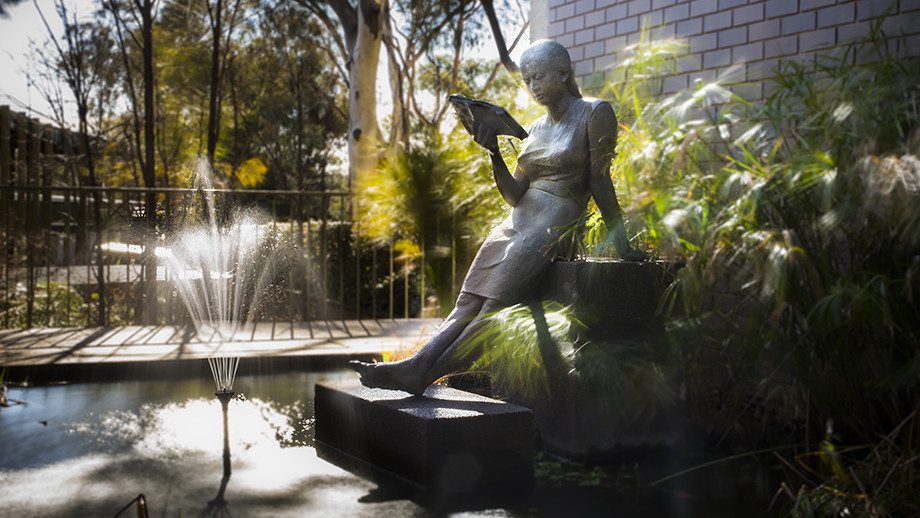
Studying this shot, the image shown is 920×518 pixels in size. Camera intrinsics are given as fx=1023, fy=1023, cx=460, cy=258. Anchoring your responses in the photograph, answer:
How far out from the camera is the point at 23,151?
66.6ft

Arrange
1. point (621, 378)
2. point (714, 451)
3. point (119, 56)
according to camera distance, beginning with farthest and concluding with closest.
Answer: point (119, 56), point (714, 451), point (621, 378)

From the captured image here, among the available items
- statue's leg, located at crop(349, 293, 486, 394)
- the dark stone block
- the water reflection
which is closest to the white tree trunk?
the water reflection

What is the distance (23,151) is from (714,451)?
60.7 feet

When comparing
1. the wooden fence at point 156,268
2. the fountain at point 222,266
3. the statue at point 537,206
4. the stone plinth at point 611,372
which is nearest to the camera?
the stone plinth at point 611,372

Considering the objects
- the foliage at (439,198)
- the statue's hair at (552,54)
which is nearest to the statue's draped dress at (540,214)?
the statue's hair at (552,54)

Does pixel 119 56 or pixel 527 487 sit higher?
pixel 119 56

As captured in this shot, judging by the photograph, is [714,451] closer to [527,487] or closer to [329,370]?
[527,487]

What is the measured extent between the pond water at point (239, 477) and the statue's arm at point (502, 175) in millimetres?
1478

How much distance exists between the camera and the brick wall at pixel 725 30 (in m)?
5.47

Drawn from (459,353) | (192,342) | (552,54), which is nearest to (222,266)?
(192,342)

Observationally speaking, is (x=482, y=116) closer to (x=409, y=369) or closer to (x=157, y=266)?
(x=409, y=369)

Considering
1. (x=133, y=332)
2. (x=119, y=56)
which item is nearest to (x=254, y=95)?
(x=119, y=56)

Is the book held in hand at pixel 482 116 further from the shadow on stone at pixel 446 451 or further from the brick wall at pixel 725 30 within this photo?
the shadow on stone at pixel 446 451

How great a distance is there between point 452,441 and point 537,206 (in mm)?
1540
